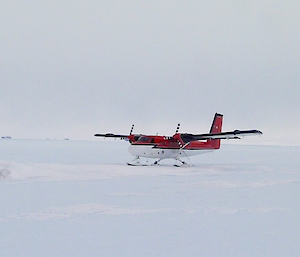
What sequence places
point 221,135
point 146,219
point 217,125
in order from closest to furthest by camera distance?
point 146,219 < point 221,135 < point 217,125

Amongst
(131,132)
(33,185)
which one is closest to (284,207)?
(33,185)

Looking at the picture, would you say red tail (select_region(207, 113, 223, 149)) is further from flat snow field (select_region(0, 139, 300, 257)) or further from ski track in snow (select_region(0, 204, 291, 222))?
ski track in snow (select_region(0, 204, 291, 222))

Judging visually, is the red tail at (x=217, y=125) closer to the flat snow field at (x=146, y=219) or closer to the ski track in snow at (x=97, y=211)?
the flat snow field at (x=146, y=219)

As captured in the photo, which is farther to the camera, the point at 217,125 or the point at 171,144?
the point at 217,125

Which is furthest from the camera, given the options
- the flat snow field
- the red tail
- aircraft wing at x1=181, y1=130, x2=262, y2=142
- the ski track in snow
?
the red tail

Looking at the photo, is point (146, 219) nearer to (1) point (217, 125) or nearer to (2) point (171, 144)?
(2) point (171, 144)

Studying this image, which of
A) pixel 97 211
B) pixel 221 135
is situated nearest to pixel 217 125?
pixel 221 135

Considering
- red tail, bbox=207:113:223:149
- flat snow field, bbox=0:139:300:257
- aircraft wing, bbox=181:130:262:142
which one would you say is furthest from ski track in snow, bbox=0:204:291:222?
red tail, bbox=207:113:223:149

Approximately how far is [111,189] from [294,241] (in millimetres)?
7322

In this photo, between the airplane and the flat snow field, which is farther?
the airplane

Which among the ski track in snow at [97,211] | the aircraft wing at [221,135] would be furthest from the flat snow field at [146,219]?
the aircraft wing at [221,135]

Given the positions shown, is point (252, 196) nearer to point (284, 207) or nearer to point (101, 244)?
point (284, 207)

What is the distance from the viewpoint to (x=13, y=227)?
6.66 m

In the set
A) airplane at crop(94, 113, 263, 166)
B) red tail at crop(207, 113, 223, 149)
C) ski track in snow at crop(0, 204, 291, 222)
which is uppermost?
red tail at crop(207, 113, 223, 149)
